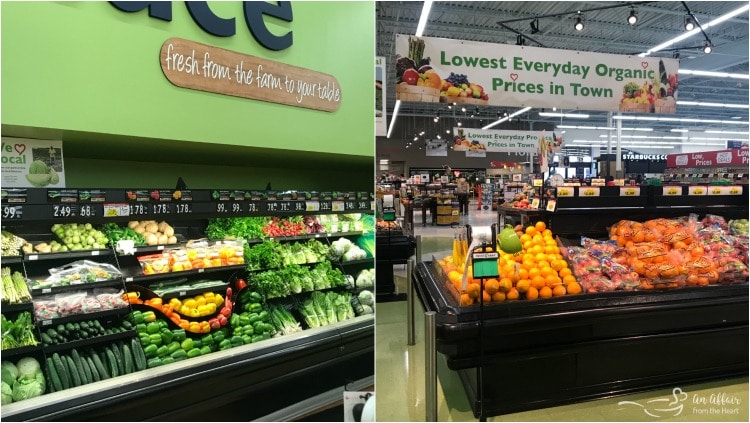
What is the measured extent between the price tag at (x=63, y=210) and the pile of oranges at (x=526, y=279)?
2.24 m

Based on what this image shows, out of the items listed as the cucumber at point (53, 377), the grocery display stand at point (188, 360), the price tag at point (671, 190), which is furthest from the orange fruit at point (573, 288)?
the cucumber at point (53, 377)

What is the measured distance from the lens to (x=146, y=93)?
253 cm

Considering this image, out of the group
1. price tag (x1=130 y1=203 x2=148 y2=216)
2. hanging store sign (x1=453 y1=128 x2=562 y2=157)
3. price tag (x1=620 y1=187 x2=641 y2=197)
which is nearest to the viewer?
price tag (x1=130 y1=203 x2=148 y2=216)

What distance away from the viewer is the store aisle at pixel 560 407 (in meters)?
2.76

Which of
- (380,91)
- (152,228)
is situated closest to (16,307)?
(152,228)

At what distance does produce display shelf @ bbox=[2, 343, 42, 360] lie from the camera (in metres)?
2.17

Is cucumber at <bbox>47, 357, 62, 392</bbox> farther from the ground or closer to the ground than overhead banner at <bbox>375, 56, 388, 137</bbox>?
closer to the ground

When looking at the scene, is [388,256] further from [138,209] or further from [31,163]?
[31,163]

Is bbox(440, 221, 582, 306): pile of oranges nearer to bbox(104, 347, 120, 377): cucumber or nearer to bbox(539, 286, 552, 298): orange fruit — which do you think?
bbox(539, 286, 552, 298): orange fruit

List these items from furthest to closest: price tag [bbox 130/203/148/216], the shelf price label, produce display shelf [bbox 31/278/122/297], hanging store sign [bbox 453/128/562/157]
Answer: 1. hanging store sign [bbox 453/128/562/157]
2. price tag [bbox 130/203/148/216]
3. produce display shelf [bbox 31/278/122/297]
4. the shelf price label

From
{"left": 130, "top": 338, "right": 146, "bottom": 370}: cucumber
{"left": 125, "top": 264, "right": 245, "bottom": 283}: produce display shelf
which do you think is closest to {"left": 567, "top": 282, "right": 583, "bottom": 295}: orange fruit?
{"left": 125, "top": 264, "right": 245, "bottom": 283}: produce display shelf

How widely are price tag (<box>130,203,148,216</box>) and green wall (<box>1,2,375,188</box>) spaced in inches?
15.4

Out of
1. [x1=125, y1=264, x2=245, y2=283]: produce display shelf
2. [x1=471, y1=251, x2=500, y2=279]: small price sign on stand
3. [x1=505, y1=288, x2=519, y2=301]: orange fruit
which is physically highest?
[x1=471, y1=251, x2=500, y2=279]: small price sign on stand

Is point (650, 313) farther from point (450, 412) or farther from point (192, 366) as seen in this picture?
point (192, 366)
